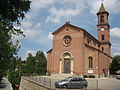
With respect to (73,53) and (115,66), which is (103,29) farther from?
(73,53)

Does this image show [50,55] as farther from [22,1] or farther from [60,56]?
[22,1]

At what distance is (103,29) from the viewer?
229 ft

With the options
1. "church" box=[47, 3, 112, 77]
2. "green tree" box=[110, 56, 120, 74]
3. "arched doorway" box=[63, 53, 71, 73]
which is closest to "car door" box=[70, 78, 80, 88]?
"church" box=[47, 3, 112, 77]

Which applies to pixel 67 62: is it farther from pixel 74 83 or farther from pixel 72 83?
pixel 72 83

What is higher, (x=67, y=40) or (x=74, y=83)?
(x=67, y=40)

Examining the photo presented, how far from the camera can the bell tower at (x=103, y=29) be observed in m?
68.4

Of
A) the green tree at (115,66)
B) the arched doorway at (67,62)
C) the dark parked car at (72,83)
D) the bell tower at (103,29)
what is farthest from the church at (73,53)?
the dark parked car at (72,83)

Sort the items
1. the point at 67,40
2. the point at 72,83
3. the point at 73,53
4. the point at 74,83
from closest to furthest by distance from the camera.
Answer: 1. the point at 72,83
2. the point at 74,83
3. the point at 73,53
4. the point at 67,40

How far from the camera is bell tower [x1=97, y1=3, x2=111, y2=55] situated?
2694 inches

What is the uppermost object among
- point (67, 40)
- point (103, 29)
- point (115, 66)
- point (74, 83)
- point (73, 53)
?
point (103, 29)

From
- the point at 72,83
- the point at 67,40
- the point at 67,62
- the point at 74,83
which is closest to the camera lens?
the point at 72,83

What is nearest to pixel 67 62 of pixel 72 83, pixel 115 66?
pixel 115 66

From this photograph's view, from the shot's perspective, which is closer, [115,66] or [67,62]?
[67,62]

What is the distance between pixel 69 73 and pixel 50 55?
366 inches
